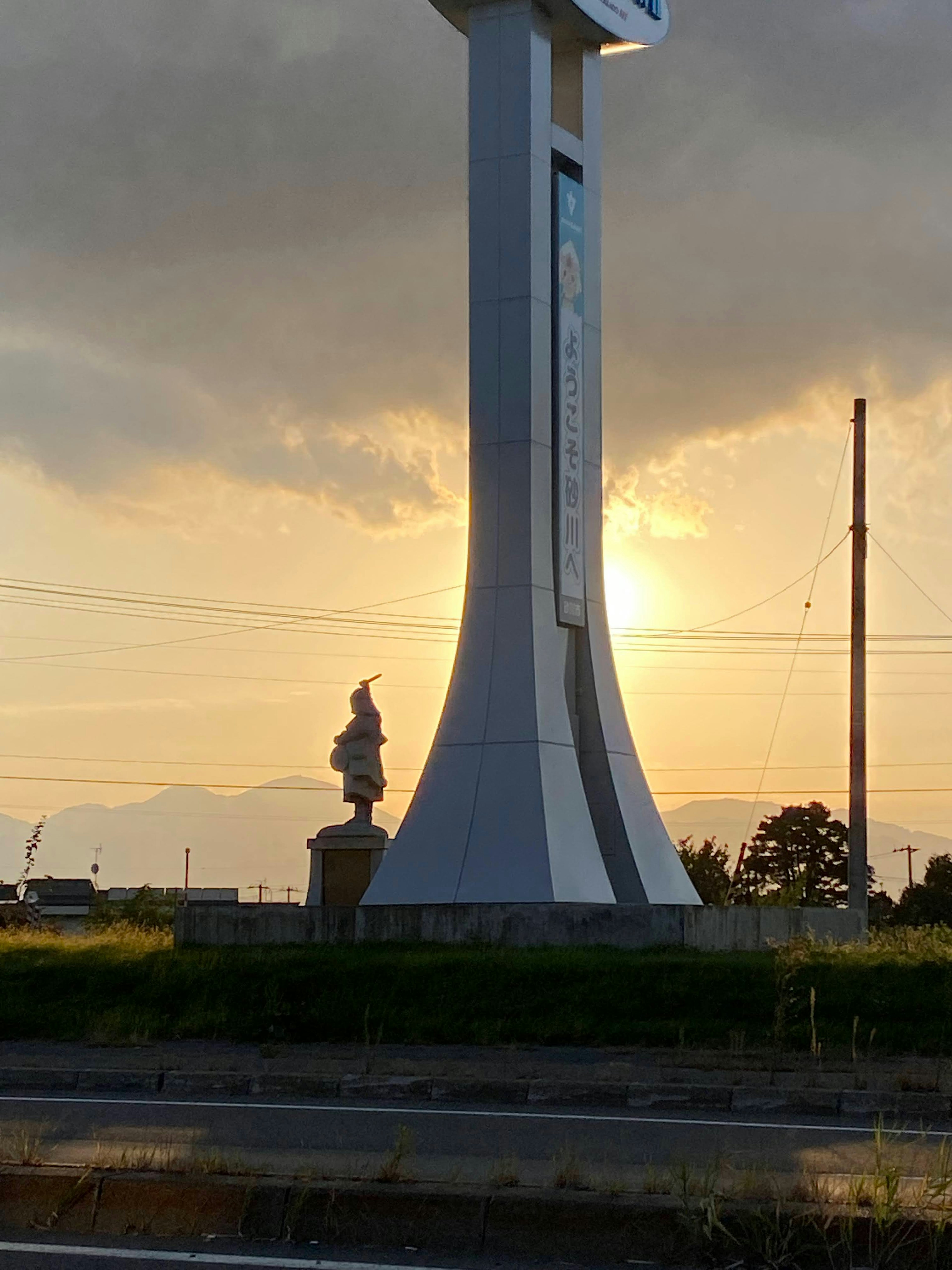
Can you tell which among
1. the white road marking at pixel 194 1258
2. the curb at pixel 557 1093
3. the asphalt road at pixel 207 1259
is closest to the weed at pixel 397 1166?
the asphalt road at pixel 207 1259

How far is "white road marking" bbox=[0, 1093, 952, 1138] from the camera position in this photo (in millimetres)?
10789

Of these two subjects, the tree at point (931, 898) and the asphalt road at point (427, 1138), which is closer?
the asphalt road at point (427, 1138)

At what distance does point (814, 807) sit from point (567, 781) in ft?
127

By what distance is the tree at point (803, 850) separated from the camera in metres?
58.2

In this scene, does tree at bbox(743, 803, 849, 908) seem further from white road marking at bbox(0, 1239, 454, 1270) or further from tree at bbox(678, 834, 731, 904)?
white road marking at bbox(0, 1239, 454, 1270)

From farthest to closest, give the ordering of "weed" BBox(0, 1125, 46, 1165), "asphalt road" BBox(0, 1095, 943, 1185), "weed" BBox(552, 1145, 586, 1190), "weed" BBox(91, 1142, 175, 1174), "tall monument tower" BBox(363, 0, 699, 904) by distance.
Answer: "tall monument tower" BBox(363, 0, 699, 904) < "asphalt road" BBox(0, 1095, 943, 1185) < "weed" BBox(0, 1125, 46, 1165) < "weed" BBox(91, 1142, 175, 1174) < "weed" BBox(552, 1145, 586, 1190)

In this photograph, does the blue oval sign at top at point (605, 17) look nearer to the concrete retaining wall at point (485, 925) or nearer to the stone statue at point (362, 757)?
the stone statue at point (362, 757)

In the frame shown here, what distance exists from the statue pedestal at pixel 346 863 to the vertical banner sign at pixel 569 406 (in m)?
4.51

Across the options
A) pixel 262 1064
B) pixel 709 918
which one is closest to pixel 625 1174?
pixel 262 1064

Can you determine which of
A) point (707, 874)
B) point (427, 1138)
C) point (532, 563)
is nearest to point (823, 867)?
point (707, 874)

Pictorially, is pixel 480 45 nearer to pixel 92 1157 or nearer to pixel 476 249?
pixel 476 249

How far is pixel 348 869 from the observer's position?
2680 centimetres

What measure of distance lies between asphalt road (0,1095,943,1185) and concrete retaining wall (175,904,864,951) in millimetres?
9066

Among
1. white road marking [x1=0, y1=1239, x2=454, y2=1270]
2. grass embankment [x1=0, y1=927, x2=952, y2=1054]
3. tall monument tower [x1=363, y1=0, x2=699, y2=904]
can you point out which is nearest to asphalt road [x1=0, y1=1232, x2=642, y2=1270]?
white road marking [x1=0, y1=1239, x2=454, y2=1270]
